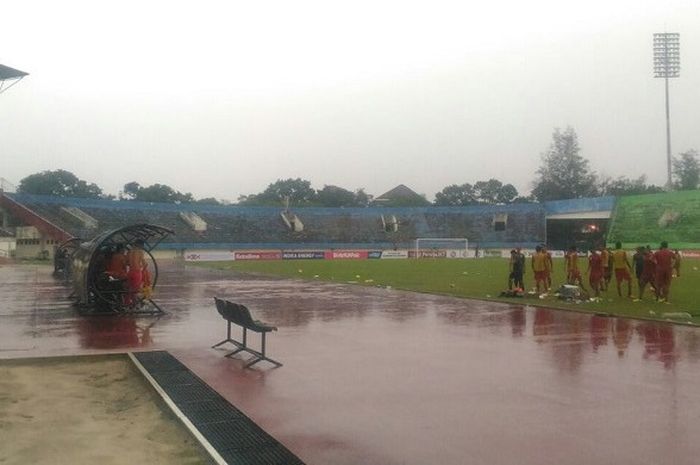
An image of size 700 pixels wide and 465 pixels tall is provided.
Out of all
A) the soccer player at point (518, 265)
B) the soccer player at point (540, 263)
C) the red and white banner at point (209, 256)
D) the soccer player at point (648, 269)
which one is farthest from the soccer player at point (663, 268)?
the red and white banner at point (209, 256)

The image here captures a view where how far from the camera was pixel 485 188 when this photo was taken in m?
121

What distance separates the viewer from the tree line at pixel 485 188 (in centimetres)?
9650

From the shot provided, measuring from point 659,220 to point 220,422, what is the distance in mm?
57935

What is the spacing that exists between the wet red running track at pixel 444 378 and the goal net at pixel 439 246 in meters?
53.1

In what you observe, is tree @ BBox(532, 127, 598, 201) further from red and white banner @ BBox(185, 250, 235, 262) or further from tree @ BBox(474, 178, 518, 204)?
red and white banner @ BBox(185, 250, 235, 262)

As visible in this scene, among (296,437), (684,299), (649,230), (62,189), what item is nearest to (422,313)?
(684,299)

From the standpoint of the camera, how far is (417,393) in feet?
25.8

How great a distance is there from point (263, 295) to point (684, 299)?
41.6ft

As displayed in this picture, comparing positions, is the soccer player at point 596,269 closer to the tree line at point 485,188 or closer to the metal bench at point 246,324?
the metal bench at point 246,324

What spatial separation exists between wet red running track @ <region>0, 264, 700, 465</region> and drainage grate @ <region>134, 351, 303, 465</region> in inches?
6.5

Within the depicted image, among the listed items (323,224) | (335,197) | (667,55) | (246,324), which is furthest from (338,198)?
(246,324)

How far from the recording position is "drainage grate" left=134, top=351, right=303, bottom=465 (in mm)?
5605

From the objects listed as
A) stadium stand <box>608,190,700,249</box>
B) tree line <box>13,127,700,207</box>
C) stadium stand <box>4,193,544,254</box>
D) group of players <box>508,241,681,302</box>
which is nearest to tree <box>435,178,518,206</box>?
tree line <box>13,127,700,207</box>

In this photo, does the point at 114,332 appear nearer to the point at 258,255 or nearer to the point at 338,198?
the point at 258,255
